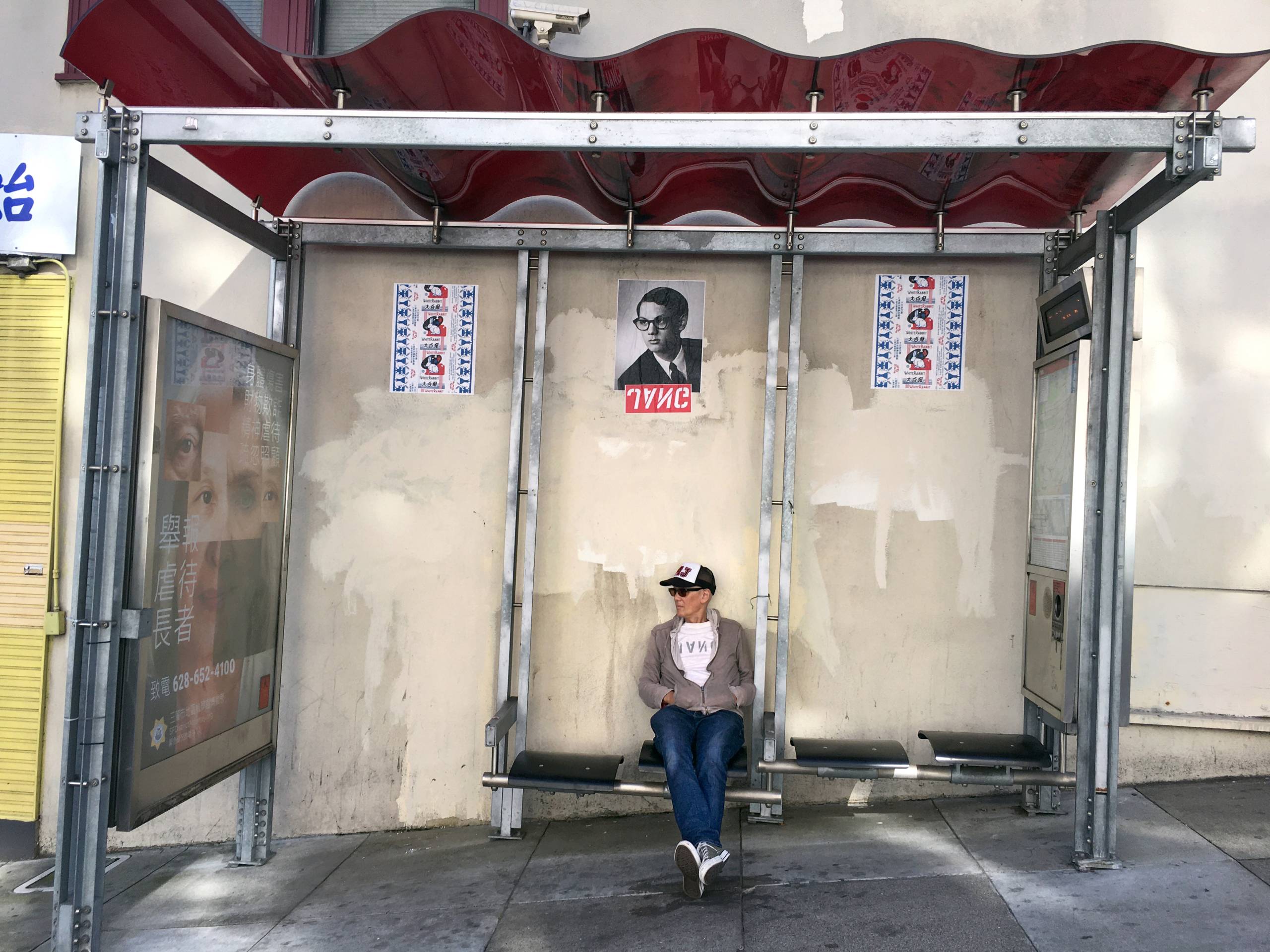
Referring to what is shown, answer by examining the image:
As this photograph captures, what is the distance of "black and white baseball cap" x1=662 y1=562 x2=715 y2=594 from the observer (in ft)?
15.4

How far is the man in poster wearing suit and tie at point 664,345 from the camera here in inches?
197

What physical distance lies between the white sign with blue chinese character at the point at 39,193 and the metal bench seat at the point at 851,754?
4.63 m

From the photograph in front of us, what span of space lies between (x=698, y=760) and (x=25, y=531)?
3.75 m

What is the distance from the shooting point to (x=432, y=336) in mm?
5062

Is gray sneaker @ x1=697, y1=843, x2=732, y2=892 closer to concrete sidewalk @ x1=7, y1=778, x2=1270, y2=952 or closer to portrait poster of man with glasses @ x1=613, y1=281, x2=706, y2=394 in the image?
concrete sidewalk @ x1=7, y1=778, x2=1270, y2=952

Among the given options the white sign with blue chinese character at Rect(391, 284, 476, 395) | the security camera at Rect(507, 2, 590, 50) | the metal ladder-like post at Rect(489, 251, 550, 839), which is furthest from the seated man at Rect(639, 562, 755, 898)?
the security camera at Rect(507, 2, 590, 50)

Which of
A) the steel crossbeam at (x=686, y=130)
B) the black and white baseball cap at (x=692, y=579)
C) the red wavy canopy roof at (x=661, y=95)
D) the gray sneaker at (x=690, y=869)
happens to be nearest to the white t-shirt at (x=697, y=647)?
the black and white baseball cap at (x=692, y=579)

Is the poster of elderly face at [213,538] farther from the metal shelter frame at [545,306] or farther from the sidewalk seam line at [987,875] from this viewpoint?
the sidewalk seam line at [987,875]

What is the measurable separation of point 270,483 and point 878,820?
3389 millimetres

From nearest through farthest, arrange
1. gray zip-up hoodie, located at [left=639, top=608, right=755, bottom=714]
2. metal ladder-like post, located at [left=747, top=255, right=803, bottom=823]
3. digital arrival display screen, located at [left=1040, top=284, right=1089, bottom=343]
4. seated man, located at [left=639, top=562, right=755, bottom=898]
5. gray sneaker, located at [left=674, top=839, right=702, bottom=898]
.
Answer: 1. gray sneaker, located at [left=674, top=839, right=702, bottom=898]
2. digital arrival display screen, located at [left=1040, top=284, right=1089, bottom=343]
3. seated man, located at [left=639, top=562, right=755, bottom=898]
4. gray zip-up hoodie, located at [left=639, top=608, right=755, bottom=714]
5. metal ladder-like post, located at [left=747, top=255, right=803, bottom=823]

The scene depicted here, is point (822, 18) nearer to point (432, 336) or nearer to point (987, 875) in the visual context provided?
point (432, 336)

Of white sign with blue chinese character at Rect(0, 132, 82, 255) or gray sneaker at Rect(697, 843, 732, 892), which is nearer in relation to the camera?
gray sneaker at Rect(697, 843, 732, 892)

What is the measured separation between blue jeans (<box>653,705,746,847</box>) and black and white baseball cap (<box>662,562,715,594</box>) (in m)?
0.59

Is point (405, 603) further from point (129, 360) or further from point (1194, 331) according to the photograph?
point (1194, 331)
